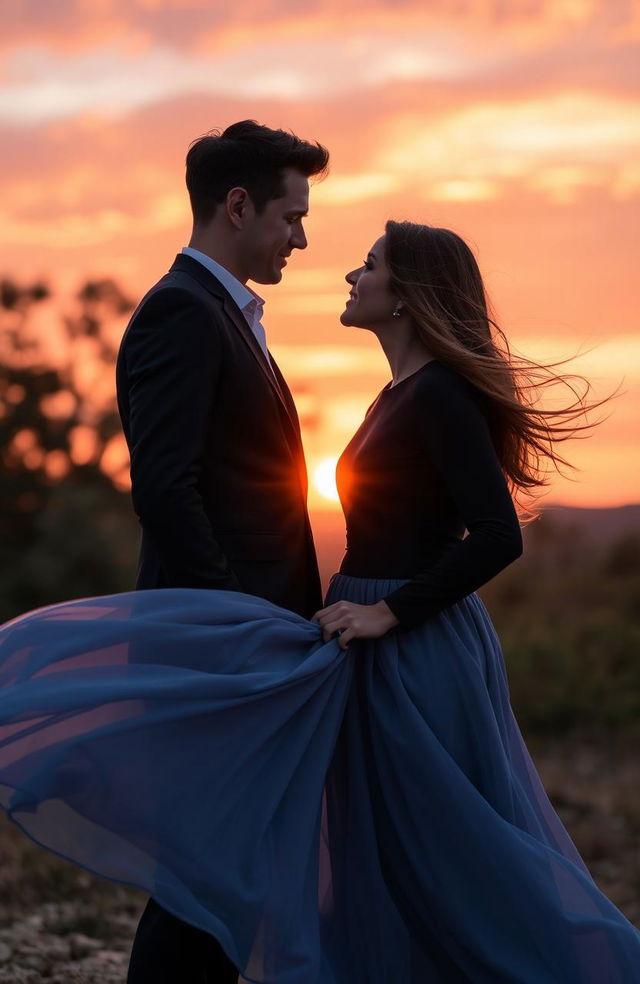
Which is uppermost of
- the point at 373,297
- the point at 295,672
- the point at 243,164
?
the point at 243,164

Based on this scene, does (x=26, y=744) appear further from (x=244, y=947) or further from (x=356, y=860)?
(x=356, y=860)

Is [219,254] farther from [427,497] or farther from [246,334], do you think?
[427,497]

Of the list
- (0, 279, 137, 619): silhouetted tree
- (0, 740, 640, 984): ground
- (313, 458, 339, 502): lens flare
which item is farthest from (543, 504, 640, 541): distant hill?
(313, 458, 339, 502): lens flare

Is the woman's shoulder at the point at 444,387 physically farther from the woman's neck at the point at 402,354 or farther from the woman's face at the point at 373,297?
the woman's face at the point at 373,297

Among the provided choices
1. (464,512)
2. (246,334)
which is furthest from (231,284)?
(464,512)

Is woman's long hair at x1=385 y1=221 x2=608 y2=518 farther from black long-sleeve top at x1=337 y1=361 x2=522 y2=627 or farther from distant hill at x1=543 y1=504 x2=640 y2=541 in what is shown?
distant hill at x1=543 y1=504 x2=640 y2=541

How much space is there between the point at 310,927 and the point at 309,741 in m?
0.41

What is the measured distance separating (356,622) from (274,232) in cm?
105

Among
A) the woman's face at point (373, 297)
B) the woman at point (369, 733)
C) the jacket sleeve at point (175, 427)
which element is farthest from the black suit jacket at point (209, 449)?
the woman's face at point (373, 297)

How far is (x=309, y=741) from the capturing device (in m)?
3.17

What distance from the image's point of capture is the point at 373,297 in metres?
3.53

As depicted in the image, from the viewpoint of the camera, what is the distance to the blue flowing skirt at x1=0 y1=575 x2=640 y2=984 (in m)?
2.91

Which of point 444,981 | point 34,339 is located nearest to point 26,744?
point 444,981

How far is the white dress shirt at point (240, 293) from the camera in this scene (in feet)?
11.3
